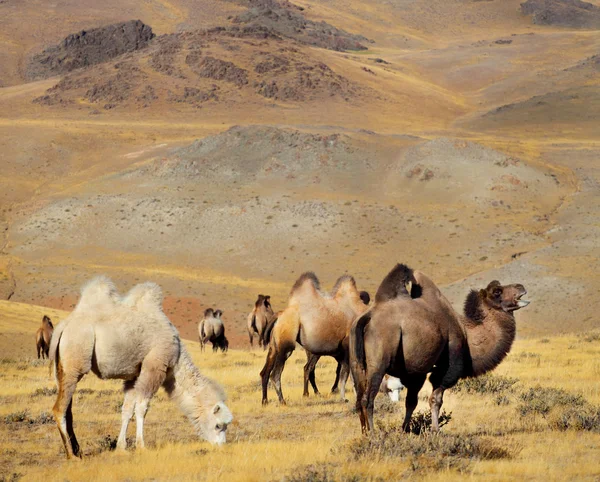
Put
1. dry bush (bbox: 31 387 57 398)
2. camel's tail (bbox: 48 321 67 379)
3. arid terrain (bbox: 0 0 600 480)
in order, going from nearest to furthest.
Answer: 1. camel's tail (bbox: 48 321 67 379)
2. arid terrain (bbox: 0 0 600 480)
3. dry bush (bbox: 31 387 57 398)

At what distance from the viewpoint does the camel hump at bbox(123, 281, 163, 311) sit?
11555 millimetres

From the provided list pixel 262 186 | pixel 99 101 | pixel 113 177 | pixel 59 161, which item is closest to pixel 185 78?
pixel 99 101

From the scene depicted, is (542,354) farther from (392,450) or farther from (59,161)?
(59,161)

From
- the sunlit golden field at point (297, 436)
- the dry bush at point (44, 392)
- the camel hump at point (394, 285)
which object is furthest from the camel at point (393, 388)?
the dry bush at point (44, 392)

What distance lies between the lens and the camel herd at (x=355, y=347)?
34.2ft

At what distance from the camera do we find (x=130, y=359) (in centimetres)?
1117

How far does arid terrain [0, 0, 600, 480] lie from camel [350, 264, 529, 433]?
40.3 inches

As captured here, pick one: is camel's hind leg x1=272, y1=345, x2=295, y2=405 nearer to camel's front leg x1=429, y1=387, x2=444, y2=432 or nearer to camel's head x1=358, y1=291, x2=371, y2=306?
camel's head x1=358, y1=291, x2=371, y2=306

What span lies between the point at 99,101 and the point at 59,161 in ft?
93.9

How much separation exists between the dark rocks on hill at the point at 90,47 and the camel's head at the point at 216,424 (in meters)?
142

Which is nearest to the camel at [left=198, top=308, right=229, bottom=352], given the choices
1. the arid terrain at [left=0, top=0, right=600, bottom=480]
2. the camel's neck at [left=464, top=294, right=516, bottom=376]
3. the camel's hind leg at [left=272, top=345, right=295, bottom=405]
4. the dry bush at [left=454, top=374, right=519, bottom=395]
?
the arid terrain at [left=0, top=0, right=600, bottom=480]

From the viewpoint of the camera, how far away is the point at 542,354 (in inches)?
864

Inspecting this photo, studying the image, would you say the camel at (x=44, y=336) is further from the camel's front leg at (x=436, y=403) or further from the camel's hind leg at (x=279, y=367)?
the camel's front leg at (x=436, y=403)

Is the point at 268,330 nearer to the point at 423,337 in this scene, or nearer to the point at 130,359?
the point at 130,359
